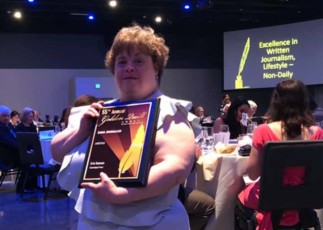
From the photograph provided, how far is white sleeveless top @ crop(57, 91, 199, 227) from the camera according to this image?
1205 mm

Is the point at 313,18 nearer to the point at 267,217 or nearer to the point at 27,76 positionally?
the point at 27,76

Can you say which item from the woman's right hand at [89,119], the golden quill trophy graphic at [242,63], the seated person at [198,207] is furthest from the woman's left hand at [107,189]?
the golden quill trophy graphic at [242,63]

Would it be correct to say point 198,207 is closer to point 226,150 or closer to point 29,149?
point 226,150

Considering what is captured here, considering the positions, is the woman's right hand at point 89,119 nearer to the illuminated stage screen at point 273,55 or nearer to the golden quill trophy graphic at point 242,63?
the illuminated stage screen at point 273,55

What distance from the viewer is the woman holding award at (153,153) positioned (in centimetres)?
117

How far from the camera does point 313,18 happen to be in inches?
502

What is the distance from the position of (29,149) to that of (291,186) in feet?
15.3

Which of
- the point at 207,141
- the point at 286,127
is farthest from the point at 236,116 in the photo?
the point at 286,127

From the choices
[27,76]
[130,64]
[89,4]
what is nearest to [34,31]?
[27,76]

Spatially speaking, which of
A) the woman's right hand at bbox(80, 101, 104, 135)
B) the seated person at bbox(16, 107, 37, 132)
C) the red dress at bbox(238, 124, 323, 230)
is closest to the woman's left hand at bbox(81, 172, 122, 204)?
the woman's right hand at bbox(80, 101, 104, 135)

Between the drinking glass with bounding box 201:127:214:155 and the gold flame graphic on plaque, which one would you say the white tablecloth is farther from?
the gold flame graphic on plaque

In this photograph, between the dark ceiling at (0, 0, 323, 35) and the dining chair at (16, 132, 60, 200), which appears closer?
the dining chair at (16, 132, 60, 200)

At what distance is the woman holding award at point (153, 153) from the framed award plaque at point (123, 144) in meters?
0.02

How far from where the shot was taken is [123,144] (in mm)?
1198
